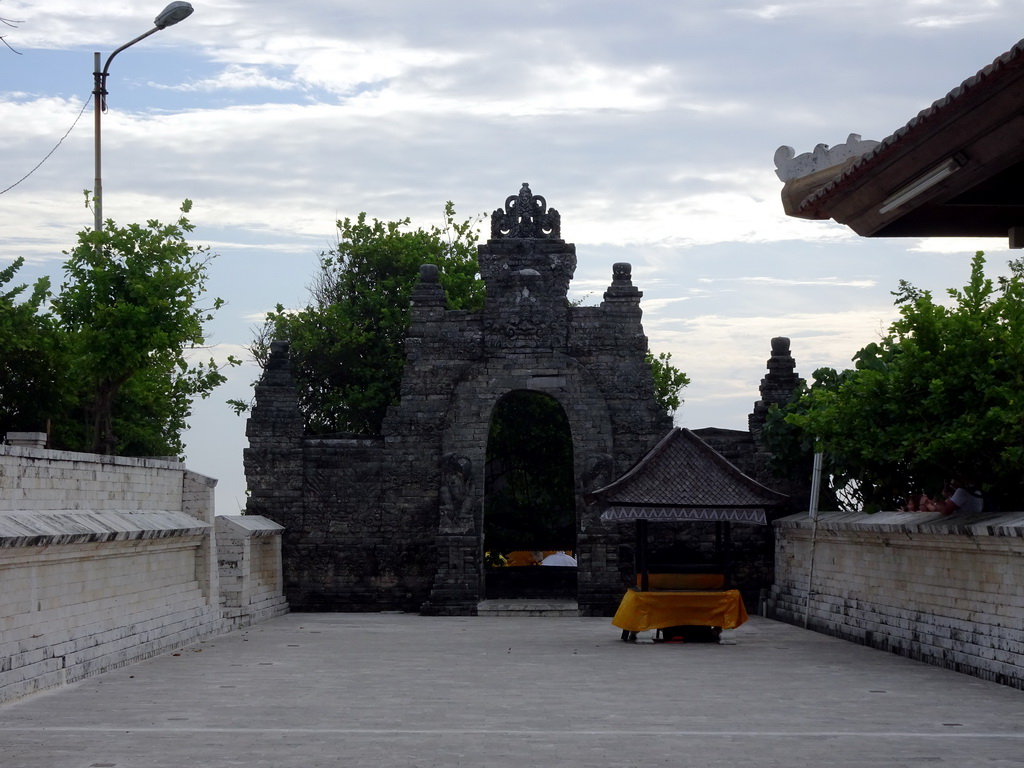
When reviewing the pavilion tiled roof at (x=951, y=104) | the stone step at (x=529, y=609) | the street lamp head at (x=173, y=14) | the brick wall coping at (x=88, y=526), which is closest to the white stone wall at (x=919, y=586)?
the stone step at (x=529, y=609)

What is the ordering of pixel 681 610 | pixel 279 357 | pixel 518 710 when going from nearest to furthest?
1. pixel 518 710
2. pixel 681 610
3. pixel 279 357

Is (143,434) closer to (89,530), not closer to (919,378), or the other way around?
(89,530)

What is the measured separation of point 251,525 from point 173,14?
313 inches

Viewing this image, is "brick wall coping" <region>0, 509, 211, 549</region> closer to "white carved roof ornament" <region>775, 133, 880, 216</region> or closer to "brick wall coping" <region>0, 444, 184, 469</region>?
"brick wall coping" <region>0, 444, 184, 469</region>

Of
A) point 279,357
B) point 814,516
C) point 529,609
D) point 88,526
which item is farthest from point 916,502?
point 279,357

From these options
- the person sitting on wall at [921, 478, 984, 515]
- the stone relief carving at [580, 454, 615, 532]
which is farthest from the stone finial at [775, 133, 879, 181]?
the stone relief carving at [580, 454, 615, 532]

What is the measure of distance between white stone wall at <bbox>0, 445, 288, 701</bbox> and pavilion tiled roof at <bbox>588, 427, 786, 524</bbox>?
5.56 m

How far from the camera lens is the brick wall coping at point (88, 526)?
13203mm

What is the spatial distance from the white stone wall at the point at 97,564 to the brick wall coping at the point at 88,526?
2cm


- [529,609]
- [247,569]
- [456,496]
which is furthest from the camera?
[456,496]

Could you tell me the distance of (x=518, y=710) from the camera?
12156mm

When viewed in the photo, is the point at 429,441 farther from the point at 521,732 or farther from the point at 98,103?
the point at 521,732

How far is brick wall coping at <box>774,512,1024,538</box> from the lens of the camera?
46.2 feet

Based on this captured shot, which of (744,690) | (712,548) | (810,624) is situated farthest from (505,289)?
(744,690)
